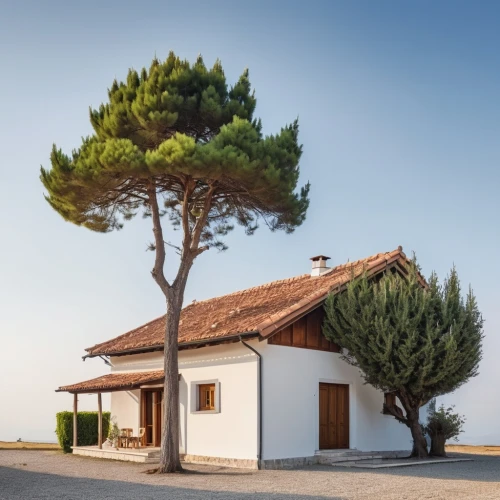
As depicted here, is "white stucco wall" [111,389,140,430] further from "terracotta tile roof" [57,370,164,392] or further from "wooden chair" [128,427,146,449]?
"wooden chair" [128,427,146,449]

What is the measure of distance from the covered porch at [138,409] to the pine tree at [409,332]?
5.99 m

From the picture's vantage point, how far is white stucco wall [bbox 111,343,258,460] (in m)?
18.5

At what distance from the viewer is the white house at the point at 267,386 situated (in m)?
18.4

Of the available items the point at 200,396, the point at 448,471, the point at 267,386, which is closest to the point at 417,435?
the point at 448,471

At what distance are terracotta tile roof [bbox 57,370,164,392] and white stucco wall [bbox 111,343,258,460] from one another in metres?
1.02

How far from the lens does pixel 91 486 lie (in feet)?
48.3

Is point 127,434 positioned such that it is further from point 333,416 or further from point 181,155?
point 181,155

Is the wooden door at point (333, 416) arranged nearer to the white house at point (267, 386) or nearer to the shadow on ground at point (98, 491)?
the white house at point (267, 386)

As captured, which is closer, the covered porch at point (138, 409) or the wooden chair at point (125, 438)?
the covered porch at point (138, 409)

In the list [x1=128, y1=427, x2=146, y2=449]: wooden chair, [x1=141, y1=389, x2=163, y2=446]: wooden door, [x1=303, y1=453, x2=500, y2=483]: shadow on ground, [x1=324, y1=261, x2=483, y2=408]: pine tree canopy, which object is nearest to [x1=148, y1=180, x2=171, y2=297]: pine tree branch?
[x1=324, y1=261, x2=483, y2=408]: pine tree canopy

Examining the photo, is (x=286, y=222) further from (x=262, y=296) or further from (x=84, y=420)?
(x=84, y=420)

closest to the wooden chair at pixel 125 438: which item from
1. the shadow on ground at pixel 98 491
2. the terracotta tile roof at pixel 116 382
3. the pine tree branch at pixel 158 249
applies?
the terracotta tile roof at pixel 116 382

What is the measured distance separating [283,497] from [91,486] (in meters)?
4.53

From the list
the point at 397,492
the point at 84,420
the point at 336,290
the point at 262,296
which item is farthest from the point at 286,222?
the point at 84,420
